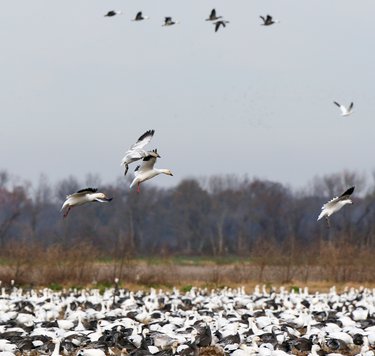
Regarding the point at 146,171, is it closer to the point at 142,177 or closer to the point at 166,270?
the point at 142,177

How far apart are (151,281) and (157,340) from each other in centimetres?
1684

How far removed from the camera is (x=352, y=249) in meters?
31.2

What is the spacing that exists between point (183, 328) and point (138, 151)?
3165 mm

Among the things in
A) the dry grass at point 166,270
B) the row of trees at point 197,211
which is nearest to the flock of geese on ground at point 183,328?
the dry grass at point 166,270

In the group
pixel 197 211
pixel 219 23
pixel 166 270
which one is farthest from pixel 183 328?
pixel 197 211

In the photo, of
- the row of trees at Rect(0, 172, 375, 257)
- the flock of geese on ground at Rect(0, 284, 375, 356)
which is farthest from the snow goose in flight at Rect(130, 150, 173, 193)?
the row of trees at Rect(0, 172, 375, 257)

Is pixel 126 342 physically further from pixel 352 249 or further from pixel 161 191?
pixel 161 191

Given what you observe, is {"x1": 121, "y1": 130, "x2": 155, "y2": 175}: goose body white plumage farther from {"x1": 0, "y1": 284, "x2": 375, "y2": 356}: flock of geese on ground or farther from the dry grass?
the dry grass

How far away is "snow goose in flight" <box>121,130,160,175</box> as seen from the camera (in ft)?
47.6

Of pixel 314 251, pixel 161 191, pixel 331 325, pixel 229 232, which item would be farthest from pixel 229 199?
pixel 331 325

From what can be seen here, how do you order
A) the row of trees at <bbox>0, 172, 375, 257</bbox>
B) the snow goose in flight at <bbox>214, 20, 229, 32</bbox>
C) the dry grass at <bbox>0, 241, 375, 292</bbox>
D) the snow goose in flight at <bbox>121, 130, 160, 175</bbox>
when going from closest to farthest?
the snow goose in flight at <bbox>121, 130, 160, 175</bbox>, the snow goose in flight at <bbox>214, 20, 229, 32</bbox>, the dry grass at <bbox>0, 241, 375, 292</bbox>, the row of trees at <bbox>0, 172, 375, 257</bbox>

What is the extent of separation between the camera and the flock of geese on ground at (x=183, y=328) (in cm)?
1362

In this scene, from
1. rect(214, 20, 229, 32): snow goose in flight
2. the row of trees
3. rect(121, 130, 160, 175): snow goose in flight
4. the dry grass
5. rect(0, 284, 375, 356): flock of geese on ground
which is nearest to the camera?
rect(0, 284, 375, 356): flock of geese on ground

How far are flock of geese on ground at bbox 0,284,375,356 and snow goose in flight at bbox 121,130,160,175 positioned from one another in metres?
2.73
